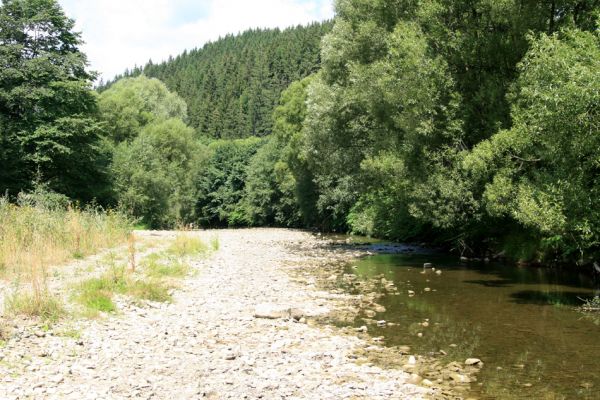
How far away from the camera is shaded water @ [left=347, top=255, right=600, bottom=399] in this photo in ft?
27.7

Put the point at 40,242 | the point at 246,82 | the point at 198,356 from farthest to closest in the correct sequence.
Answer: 1. the point at 246,82
2. the point at 40,242
3. the point at 198,356

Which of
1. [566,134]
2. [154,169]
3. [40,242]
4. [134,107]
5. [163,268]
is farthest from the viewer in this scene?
[134,107]

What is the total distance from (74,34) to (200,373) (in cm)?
3732

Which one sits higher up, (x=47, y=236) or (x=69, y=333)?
(x=47, y=236)

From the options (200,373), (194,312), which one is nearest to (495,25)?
(194,312)

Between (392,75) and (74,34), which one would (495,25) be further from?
(74,34)

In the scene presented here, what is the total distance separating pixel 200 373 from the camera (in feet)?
26.3

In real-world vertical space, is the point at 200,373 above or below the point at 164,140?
below

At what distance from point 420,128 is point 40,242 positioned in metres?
16.3

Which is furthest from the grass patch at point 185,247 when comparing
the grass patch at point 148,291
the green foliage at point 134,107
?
the green foliage at point 134,107

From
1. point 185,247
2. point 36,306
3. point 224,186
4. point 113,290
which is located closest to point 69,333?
point 36,306

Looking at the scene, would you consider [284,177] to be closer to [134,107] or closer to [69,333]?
[134,107]

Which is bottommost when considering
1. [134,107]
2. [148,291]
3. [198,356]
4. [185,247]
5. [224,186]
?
[198,356]

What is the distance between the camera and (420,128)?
23.0m
